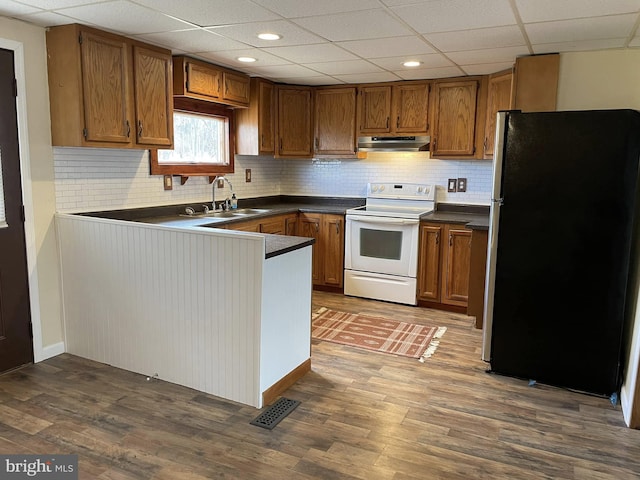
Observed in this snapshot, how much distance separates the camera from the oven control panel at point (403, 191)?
17.4ft

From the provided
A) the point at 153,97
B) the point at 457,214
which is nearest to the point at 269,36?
the point at 153,97

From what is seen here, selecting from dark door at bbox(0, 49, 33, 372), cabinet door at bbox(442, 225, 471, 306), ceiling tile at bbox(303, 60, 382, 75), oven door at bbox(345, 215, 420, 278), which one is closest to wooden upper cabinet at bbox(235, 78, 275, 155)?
ceiling tile at bbox(303, 60, 382, 75)

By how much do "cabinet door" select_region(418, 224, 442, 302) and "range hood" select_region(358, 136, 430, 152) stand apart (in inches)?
33.2

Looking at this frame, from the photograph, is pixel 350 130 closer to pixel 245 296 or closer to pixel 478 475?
pixel 245 296

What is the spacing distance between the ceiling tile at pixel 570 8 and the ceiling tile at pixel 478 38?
27 centimetres

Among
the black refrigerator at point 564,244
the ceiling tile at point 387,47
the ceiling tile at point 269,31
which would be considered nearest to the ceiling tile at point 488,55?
the ceiling tile at point 387,47

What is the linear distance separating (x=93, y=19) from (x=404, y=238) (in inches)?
124

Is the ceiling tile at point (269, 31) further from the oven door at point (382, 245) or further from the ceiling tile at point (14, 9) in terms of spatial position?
the oven door at point (382, 245)

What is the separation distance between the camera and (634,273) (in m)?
2.99

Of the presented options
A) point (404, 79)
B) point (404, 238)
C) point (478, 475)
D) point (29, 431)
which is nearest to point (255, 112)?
point (404, 79)

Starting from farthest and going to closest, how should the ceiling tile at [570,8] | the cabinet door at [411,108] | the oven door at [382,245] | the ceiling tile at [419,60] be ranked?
the cabinet door at [411,108] < the oven door at [382,245] < the ceiling tile at [419,60] < the ceiling tile at [570,8]

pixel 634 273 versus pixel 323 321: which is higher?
pixel 634 273

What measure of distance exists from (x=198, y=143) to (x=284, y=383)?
2.71 m

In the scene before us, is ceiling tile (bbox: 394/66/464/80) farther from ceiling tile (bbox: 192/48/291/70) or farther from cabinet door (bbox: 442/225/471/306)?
cabinet door (bbox: 442/225/471/306)
